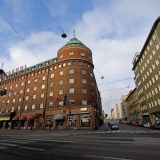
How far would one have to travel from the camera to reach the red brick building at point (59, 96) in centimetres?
3075

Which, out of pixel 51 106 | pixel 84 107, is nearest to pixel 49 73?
pixel 51 106

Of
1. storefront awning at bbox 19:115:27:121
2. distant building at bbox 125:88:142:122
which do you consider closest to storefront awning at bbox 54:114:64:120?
storefront awning at bbox 19:115:27:121

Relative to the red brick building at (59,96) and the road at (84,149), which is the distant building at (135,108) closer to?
the red brick building at (59,96)

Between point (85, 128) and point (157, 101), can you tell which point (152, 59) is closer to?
point (157, 101)

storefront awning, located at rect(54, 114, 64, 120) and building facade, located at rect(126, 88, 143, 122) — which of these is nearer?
storefront awning, located at rect(54, 114, 64, 120)

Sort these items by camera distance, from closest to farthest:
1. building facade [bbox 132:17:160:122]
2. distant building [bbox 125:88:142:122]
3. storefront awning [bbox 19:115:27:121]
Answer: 1. building facade [bbox 132:17:160:122]
2. storefront awning [bbox 19:115:27:121]
3. distant building [bbox 125:88:142:122]

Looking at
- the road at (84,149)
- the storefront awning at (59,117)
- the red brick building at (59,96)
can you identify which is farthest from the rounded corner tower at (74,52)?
the road at (84,149)

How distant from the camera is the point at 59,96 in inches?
1371

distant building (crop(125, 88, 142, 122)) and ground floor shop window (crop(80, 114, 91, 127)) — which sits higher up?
distant building (crop(125, 88, 142, 122))

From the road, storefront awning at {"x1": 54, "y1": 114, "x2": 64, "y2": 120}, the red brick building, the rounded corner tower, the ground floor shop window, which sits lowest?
the road

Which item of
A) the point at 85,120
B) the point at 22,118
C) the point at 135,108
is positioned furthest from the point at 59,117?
the point at 135,108

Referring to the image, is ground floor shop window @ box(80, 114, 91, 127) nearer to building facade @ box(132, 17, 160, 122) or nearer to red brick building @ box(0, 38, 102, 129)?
red brick building @ box(0, 38, 102, 129)

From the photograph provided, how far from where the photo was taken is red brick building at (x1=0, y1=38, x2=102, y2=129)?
30.8m

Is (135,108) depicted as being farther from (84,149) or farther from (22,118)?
(84,149)
